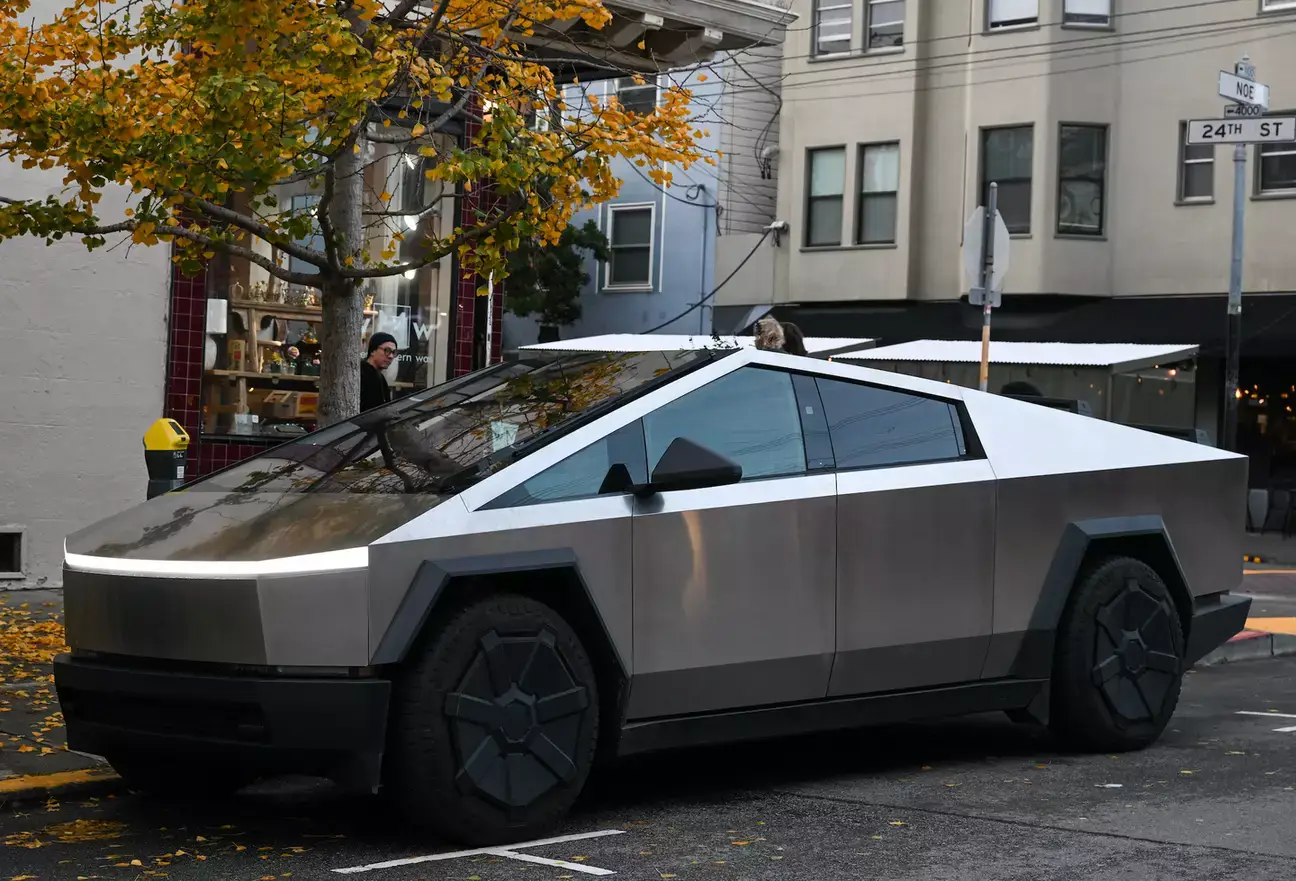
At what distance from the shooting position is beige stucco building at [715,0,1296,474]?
2720cm

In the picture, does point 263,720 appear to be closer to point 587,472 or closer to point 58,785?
point 587,472

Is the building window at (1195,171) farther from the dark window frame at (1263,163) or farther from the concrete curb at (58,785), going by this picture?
the concrete curb at (58,785)

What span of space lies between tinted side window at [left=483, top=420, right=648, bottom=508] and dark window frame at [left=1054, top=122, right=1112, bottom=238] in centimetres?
2412

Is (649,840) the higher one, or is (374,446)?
(374,446)

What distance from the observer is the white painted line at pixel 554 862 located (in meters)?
5.24

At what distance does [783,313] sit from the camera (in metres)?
32.5

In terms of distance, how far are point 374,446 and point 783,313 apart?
26.4 m

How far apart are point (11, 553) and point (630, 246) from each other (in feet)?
80.9

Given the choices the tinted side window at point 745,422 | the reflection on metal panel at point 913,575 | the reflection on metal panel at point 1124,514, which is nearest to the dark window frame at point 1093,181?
the reflection on metal panel at point 1124,514

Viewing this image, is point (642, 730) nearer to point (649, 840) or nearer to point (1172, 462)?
point (649, 840)

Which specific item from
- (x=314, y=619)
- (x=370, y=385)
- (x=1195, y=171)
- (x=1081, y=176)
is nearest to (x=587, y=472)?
(x=314, y=619)

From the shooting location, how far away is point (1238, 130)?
1555cm

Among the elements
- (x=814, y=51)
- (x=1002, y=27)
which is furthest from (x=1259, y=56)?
(x=814, y=51)

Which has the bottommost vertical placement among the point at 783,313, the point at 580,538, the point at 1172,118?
the point at 580,538
